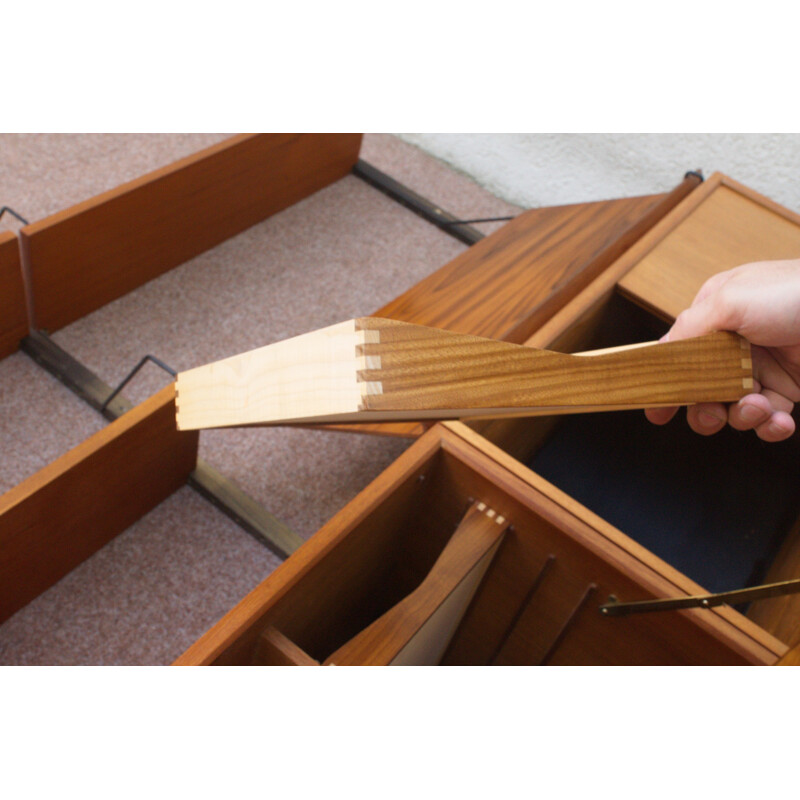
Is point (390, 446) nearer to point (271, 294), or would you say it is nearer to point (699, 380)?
point (271, 294)

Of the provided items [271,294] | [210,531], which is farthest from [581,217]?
[210,531]

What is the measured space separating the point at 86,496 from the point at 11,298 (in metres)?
0.52

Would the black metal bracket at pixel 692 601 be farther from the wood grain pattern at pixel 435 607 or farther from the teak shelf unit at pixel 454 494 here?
the wood grain pattern at pixel 435 607

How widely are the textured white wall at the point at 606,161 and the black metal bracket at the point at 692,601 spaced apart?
1.51 metres

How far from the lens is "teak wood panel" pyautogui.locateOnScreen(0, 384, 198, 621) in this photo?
3.69ft

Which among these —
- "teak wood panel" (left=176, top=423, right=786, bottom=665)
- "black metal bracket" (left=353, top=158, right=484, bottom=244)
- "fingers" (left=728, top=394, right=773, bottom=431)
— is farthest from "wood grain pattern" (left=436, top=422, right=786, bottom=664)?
"black metal bracket" (left=353, top=158, right=484, bottom=244)

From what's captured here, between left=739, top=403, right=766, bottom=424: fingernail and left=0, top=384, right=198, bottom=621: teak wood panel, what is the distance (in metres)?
0.78

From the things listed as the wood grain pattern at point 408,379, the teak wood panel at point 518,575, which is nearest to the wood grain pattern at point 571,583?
the teak wood panel at point 518,575

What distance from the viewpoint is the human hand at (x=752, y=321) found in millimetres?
768

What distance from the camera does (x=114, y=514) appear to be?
1.36 metres

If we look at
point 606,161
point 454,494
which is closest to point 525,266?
point 454,494

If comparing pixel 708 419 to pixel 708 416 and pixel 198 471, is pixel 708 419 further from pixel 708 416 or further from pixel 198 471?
pixel 198 471

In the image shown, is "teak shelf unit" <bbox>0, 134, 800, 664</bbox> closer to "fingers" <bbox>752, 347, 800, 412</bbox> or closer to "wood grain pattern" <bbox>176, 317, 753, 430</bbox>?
"fingers" <bbox>752, 347, 800, 412</bbox>

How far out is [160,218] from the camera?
1.75m
